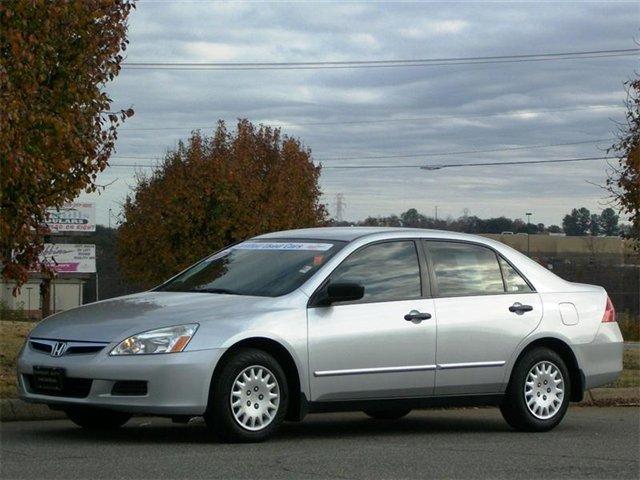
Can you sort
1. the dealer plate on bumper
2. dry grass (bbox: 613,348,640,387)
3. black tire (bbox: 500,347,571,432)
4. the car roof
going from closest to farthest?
the dealer plate on bumper
the car roof
black tire (bbox: 500,347,571,432)
dry grass (bbox: 613,348,640,387)

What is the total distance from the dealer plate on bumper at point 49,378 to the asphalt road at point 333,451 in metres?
0.38

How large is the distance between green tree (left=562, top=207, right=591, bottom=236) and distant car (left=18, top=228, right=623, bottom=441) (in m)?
81.3

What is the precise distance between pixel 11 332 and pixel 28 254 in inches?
175

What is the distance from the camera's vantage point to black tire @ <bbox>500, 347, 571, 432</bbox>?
400 inches

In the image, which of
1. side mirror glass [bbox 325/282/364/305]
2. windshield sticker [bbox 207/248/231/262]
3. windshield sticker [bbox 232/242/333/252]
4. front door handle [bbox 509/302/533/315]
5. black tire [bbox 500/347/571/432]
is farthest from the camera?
windshield sticker [bbox 207/248/231/262]

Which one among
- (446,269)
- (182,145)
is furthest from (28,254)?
(182,145)

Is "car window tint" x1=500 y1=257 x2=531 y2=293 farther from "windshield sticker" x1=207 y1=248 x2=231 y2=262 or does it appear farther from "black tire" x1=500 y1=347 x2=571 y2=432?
"windshield sticker" x1=207 y1=248 x2=231 y2=262

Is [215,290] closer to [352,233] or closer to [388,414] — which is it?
[352,233]

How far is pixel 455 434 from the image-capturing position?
998 cm

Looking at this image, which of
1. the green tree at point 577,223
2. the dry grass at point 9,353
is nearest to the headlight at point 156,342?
the dry grass at point 9,353

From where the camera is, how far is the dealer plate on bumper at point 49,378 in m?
8.72

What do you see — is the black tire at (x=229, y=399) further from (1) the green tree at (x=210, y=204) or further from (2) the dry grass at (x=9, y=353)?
(1) the green tree at (x=210, y=204)

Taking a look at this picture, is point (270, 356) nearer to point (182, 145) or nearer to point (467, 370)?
point (467, 370)

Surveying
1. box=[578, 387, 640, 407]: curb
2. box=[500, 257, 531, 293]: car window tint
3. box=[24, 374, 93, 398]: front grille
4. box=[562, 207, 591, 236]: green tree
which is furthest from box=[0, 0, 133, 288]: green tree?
box=[562, 207, 591, 236]: green tree
